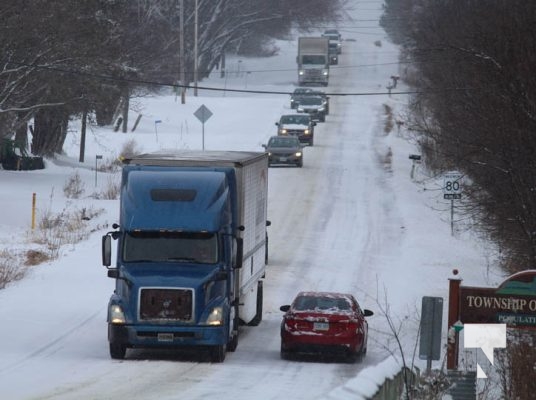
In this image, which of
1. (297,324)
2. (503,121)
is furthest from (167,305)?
(503,121)

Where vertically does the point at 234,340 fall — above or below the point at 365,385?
below

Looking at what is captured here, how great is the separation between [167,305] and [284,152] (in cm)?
3517

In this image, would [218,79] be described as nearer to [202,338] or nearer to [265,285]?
[265,285]

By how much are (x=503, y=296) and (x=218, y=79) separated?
99663 millimetres

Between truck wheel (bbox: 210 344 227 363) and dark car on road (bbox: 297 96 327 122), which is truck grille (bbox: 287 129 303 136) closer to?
dark car on road (bbox: 297 96 327 122)

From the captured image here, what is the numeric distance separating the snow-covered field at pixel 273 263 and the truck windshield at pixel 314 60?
23403 mm

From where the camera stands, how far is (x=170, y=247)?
849 inches

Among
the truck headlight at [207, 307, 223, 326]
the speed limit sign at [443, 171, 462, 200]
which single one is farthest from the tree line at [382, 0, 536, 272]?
the truck headlight at [207, 307, 223, 326]

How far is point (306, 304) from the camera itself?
75.7 feet

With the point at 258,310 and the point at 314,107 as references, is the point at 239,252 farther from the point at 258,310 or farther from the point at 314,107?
the point at 314,107

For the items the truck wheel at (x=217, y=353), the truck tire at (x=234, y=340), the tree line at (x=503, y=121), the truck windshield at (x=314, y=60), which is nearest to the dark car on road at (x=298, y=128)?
the tree line at (x=503, y=121)

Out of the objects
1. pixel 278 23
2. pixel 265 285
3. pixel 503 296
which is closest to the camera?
pixel 503 296

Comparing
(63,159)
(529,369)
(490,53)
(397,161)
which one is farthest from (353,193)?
(529,369)

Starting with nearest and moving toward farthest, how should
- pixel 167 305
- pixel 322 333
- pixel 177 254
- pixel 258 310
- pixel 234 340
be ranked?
pixel 167 305 → pixel 177 254 → pixel 322 333 → pixel 234 340 → pixel 258 310
